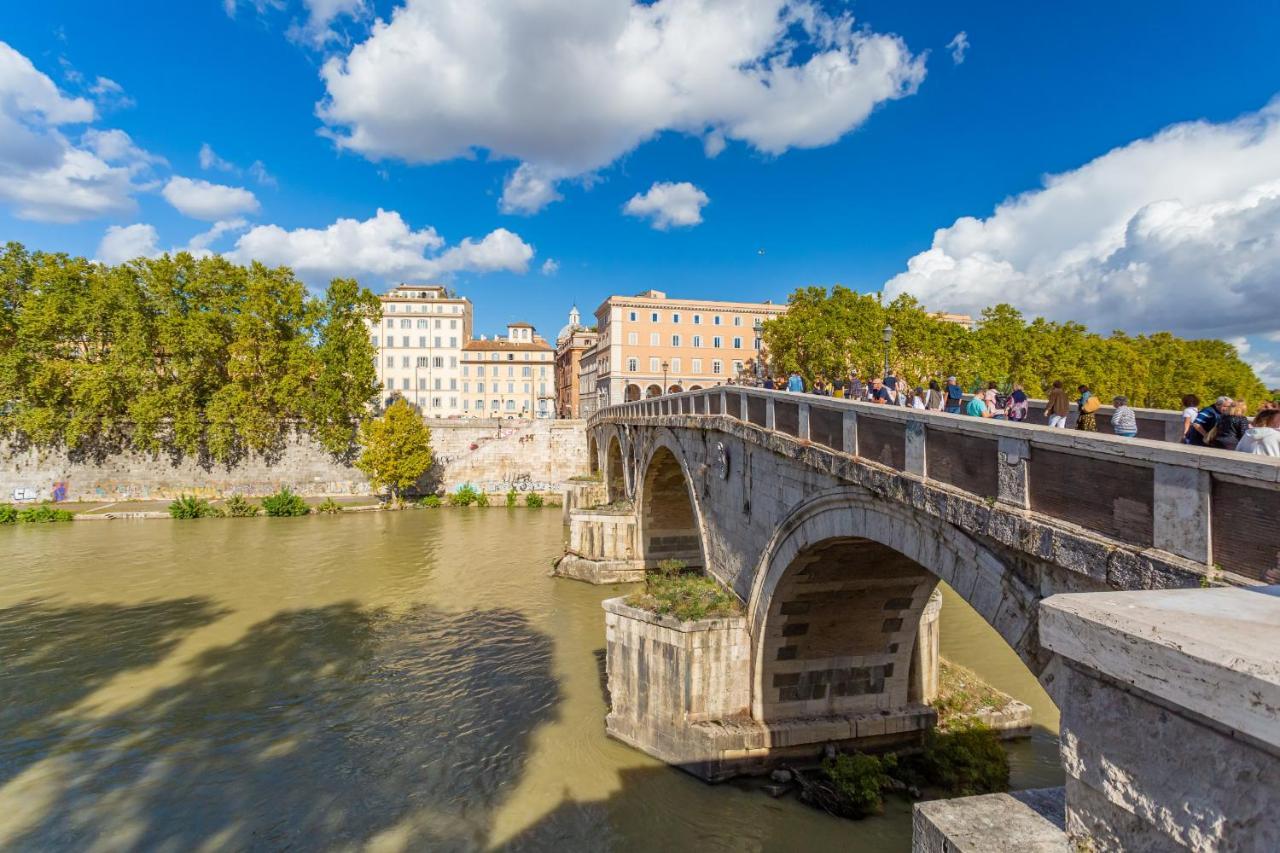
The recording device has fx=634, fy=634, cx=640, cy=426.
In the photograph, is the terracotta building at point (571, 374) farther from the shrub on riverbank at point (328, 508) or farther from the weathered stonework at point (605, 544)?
the weathered stonework at point (605, 544)

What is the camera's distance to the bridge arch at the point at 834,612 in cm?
816

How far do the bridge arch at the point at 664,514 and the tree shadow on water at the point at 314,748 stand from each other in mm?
6717

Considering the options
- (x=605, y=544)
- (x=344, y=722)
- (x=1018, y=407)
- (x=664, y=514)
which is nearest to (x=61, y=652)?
(x=344, y=722)

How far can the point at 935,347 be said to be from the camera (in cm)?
3516

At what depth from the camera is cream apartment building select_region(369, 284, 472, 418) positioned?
61.8m

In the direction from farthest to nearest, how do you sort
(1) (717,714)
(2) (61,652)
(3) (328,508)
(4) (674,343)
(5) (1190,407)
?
(4) (674,343) < (3) (328,508) < (2) (61,652) < (1) (717,714) < (5) (1190,407)

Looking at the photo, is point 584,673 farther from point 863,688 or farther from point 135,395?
point 135,395

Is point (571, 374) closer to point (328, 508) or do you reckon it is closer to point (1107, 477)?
point (328, 508)

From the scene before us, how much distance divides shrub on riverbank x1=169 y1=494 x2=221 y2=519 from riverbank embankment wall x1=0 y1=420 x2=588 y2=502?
3.14 meters

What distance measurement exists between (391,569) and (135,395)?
902 inches

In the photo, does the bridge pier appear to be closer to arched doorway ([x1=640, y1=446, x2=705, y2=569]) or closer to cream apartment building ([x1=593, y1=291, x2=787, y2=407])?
arched doorway ([x1=640, y1=446, x2=705, y2=569])

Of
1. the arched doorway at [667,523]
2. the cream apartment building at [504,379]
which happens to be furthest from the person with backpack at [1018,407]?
the cream apartment building at [504,379]

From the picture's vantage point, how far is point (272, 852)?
28.5 ft

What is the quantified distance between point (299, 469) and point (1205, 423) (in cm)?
4072
